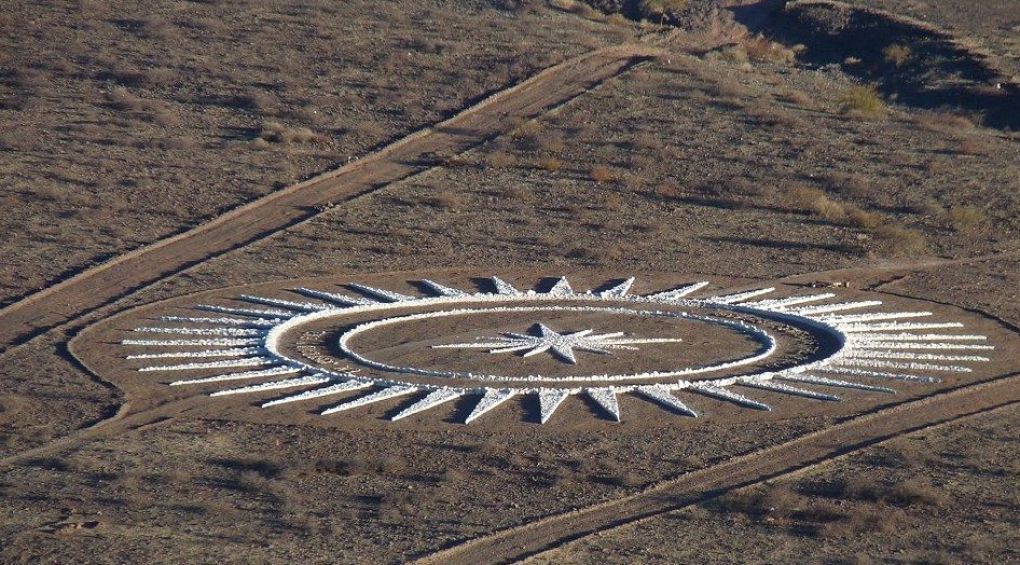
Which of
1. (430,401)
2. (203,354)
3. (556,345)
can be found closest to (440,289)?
(556,345)

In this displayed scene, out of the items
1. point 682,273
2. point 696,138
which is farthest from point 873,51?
point 682,273

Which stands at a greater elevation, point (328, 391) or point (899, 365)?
point (899, 365)

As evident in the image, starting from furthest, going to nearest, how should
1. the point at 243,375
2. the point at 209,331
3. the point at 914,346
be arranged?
the point at 209,331
the point at 914,346
the point at 243,375

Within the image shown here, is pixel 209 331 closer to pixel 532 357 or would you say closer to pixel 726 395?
pixel 532 357

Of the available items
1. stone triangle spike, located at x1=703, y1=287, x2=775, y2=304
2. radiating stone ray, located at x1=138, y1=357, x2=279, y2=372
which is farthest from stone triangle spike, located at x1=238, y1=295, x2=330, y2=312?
stone triangle spike, located at x1=703, y1=287, x2=775, y2=304

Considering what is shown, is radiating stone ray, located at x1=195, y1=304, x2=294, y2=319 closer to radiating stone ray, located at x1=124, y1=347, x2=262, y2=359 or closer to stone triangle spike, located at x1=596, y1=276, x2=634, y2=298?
radiating stone ray, located at x1=124, y1=347, x2=262, y2=359

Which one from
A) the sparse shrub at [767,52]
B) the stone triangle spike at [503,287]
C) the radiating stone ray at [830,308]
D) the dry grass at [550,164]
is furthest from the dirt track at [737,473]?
the sparse shrub at [767,52]

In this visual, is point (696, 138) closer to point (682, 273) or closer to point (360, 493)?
point (682, 273)

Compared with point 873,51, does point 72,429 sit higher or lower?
lower
